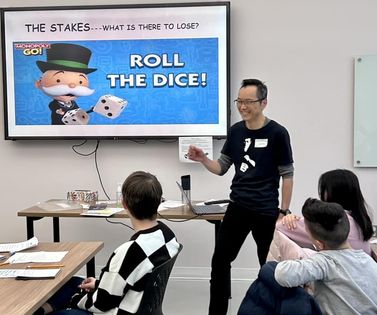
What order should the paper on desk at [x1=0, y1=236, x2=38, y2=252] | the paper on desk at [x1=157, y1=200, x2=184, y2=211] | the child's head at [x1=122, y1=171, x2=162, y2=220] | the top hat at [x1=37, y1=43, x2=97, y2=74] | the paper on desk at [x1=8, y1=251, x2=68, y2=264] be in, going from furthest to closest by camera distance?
the top hat at [x1=37, y1=43, x2=97, y2=74] → the paper on desk at [x1=157, y1=200, x2=184, y2=211] → the paper on desk at [x1=0, y1=236, x2=38, y2=252] → the paper on desk at [x1=8, y1=251, x2=68, y2=264] → the child's head at [x1=122, y1=171, x2=162, y2=220]

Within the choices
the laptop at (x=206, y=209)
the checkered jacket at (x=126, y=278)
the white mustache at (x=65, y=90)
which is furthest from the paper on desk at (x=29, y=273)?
the white mustache at (x=65, y=90)

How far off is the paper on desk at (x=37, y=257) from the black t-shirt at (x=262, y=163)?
3.77 ft

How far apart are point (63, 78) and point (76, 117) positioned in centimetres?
36

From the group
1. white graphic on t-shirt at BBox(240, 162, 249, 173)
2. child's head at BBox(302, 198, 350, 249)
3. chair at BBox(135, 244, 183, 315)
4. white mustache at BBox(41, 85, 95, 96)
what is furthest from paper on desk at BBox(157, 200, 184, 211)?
child's head at BBox(302, 198, 350, 249)

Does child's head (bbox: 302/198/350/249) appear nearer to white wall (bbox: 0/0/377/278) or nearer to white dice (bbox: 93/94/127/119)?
white wall (bbox: 0/0/377/278)

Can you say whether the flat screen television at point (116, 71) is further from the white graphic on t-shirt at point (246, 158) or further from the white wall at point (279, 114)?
the white graphic on t-shirt at point (246, 158)

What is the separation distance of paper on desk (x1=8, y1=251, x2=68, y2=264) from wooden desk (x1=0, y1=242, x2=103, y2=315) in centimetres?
4

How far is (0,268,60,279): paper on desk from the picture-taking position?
196cm

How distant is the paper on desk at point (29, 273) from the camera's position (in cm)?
196

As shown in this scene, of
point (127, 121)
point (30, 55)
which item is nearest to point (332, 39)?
point (127, 121)

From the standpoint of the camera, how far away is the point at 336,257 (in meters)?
1.71

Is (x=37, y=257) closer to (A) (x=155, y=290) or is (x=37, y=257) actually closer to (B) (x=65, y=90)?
(A) (x=155, y=290)

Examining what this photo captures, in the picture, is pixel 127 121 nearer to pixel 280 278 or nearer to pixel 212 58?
pixel 212 58

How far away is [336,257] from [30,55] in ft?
10.8
